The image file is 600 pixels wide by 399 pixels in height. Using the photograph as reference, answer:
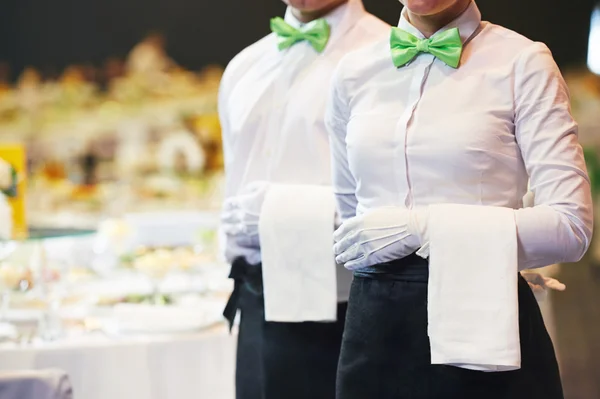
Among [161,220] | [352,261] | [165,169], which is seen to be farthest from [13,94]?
[352,261]

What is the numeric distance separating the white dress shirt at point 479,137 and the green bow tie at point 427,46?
0.06 feet

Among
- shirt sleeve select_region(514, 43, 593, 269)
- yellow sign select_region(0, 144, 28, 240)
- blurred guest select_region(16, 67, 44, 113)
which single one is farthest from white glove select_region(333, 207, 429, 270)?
blurred guest select_region(16, 67, 44, 113)

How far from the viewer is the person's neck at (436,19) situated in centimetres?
170

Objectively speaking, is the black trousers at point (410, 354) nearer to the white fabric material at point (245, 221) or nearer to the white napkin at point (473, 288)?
the white napkin at point (473, 288)

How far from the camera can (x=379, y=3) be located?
6.20 meters

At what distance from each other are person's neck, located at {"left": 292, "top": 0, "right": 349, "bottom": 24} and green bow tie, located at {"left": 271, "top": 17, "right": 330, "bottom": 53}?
0.03 m

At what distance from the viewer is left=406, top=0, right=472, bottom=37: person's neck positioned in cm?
170

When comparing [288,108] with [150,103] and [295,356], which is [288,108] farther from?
[150,103]

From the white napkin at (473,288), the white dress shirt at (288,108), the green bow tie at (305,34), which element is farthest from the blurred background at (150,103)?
the white napkin at (473,288)

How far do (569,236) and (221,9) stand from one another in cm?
587

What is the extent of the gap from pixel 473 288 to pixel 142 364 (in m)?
1.35

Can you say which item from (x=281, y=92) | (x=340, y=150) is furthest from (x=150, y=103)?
(x=340, y=150)

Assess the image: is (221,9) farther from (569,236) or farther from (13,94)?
(569,236)

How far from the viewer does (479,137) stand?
1583mm
